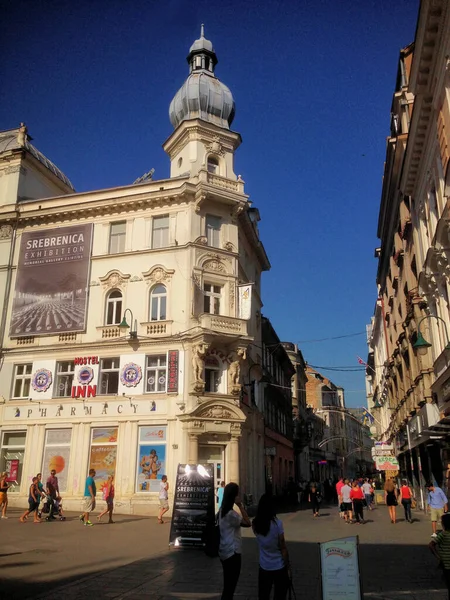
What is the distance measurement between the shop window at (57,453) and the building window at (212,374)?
729 cm

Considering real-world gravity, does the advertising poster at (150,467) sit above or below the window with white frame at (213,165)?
below

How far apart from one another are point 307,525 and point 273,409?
66.6 feet

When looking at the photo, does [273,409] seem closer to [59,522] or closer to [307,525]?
[307,525]

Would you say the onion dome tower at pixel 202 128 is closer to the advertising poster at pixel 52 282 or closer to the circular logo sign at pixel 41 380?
the advertising poster at pixel 52 282

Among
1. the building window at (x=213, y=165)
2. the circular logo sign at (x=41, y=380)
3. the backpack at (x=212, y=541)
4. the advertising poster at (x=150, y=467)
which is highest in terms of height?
the building window at (x=213, y=165)

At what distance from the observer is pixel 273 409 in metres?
39.8

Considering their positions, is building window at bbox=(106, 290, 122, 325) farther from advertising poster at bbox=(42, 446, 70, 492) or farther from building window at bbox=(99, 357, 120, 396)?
advertising poster at bbox=(42, 446, 70, 492)

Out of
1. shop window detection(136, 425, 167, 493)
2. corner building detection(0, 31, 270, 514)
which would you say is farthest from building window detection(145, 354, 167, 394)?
shop window detection(136, 425, 167, 493)

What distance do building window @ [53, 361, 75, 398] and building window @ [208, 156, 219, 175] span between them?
44.5ft

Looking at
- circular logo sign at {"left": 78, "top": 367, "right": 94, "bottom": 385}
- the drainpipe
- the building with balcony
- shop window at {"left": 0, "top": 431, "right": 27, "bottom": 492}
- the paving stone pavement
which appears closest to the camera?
the paving stone pavement

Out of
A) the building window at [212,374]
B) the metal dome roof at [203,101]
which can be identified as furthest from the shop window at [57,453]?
the metal dome roof at [203,101]

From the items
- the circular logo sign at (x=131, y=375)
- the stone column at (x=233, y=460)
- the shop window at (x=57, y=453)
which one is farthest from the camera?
the circular logo sign at (x=131, y=375)

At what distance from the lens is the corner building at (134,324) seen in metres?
23.9

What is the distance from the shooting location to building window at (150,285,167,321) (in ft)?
85.6
